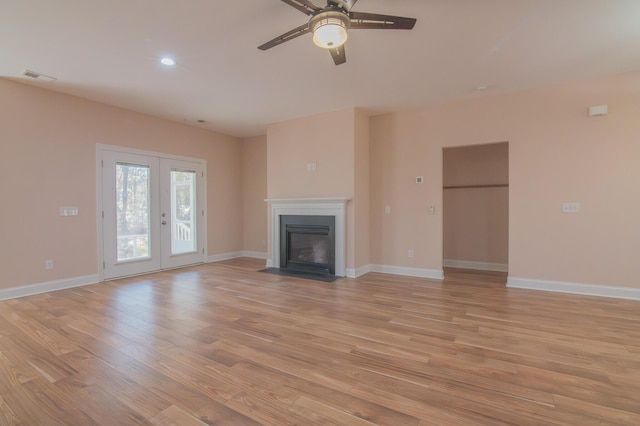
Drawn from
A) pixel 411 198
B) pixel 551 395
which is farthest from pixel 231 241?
pixel 551 395

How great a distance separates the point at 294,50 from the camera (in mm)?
3131

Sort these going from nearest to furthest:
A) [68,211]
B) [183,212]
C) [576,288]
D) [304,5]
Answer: [304,5]
[576,288]
[68,211]
[183,212]

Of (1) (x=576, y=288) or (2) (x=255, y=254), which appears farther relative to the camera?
(2) (x=255, y=254)

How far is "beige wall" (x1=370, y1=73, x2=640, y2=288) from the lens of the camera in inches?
149

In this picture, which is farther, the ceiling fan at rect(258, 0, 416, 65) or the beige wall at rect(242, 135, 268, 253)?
the beige wall at rect(242, 135, 268, 253)

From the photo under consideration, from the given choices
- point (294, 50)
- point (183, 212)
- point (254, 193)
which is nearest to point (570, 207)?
point (294, 50)

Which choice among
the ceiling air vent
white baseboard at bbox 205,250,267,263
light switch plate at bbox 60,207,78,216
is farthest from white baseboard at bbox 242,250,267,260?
the ceiling air vent

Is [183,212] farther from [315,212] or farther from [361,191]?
[361,191]

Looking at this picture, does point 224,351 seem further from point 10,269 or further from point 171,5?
point 10,269

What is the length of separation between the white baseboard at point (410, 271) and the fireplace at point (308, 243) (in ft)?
2.95

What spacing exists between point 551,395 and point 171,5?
12.9ft

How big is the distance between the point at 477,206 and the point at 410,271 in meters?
1.97

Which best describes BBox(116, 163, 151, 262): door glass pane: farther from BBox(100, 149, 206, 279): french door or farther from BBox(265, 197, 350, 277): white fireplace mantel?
BBox(265, 197, 350, 277): white fireplace mantel

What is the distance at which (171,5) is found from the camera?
2.42 meters
